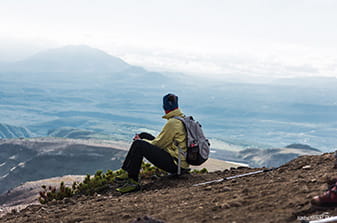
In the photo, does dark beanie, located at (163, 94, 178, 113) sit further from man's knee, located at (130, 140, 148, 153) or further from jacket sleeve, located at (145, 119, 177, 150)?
man's knee, located at (130, 140, 148, 153)

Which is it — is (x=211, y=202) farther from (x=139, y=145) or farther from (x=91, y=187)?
(x=91, y=187)

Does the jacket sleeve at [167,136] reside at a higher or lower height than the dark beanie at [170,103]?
lower

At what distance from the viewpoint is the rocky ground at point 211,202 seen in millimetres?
4992

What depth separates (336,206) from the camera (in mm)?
4680

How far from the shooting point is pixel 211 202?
5945 millimetres

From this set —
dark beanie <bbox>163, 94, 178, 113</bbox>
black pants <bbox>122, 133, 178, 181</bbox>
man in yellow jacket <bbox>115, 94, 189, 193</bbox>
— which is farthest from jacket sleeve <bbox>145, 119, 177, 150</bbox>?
dark beanie <bbox>163, 94, 178, 113</bbox>

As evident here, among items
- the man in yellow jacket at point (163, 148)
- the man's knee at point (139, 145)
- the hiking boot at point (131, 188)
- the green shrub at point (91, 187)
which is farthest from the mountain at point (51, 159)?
the man's knee at point (139, 145)

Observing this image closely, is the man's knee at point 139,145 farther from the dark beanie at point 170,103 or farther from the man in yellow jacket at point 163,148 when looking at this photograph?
the dark beanie at point 170,103

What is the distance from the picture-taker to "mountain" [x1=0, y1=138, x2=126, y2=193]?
102 meters

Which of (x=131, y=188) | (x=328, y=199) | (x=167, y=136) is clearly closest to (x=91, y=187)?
(x=131, y=188)

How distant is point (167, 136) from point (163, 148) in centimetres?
25

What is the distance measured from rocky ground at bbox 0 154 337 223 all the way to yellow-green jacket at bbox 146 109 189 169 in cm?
71

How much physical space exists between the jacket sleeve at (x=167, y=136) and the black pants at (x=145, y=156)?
0.14m

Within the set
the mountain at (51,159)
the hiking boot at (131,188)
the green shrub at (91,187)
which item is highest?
the hiking boot at (131,188)
